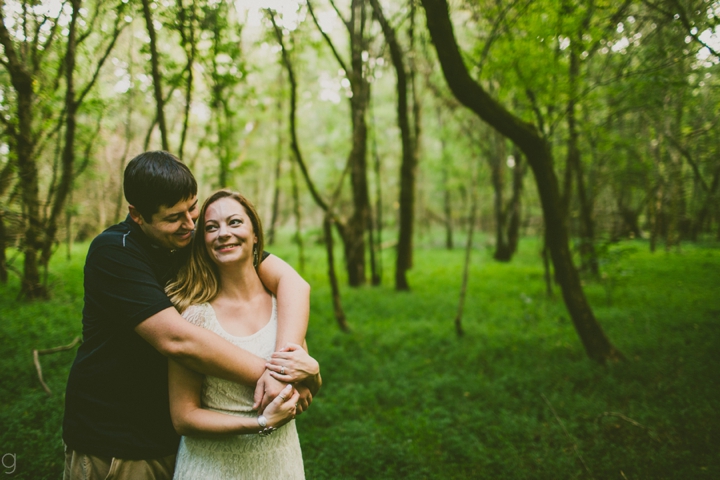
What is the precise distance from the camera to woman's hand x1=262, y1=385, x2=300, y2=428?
1.57 metres

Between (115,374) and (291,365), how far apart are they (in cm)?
78

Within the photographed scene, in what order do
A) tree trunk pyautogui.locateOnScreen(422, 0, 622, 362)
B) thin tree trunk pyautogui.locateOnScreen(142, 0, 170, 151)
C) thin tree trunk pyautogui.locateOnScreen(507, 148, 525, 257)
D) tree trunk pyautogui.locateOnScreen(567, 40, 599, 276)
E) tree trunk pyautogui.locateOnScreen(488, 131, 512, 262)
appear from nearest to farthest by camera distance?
tree trunk pyautogui.locateOnScreen(422, 0, 622, 362) < thin tree trunk pyautogui.locateOnScreen(142, 0, 170, 151) < tree trunk pyautogui.locateOnScreen(567, 40, 599, 276) < thin tree trunk pyautogui.locateOnScreen(507, 148, 525, 257) < tree trunk pyautogui.locateOnScreen(488, 131, 512, 262)

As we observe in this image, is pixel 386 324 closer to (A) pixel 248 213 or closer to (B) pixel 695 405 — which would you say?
(B) pixel 695 405

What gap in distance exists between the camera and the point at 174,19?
5.40 m

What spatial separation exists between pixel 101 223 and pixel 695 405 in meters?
18.2

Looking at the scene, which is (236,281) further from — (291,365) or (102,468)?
(102,468)

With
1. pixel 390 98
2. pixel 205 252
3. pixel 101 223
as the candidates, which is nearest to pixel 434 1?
pixel 205 252

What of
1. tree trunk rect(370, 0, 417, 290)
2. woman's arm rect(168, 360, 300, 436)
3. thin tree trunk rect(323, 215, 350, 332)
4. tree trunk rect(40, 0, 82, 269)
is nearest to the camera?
woman's arm rect(168, 360, 300, 436)

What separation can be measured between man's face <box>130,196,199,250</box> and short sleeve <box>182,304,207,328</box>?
0.34 metres

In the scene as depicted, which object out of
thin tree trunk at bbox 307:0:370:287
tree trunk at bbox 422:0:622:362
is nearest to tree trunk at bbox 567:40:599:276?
tree trunk at bbox 422:0:622:362

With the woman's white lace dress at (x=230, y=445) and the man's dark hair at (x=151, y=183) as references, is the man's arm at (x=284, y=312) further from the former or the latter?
the man's dark hair at (x=151, y=183)

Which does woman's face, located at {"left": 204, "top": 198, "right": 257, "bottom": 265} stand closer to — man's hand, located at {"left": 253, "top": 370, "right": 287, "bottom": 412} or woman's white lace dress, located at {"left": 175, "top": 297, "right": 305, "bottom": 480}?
woman's white lace dress, located at {"left": 175, "top": 297, "right": 305, "bottom": 480}

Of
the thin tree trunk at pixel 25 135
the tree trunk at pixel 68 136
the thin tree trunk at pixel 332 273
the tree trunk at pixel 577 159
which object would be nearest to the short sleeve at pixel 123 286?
the thin tree trunk at pixel 25 135

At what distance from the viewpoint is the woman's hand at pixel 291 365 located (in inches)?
63.5
